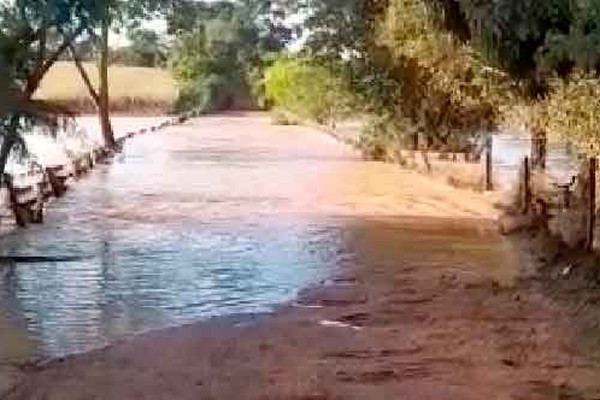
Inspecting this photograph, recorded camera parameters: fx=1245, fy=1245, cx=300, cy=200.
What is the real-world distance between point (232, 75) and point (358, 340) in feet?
278

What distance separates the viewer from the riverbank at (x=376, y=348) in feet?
31.1

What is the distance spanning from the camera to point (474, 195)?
26953 millimetres

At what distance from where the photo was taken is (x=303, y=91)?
60906mm

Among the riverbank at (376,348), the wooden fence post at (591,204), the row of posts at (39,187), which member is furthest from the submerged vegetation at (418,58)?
the row of posts at (39,187)

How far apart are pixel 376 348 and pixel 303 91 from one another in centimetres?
5039

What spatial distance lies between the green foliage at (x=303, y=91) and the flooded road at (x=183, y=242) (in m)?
8.88

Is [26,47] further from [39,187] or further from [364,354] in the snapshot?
[364,354]

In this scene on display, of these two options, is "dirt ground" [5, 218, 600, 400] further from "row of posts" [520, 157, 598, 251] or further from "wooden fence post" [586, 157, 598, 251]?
"row of posts" [520, 157, 598, 251]

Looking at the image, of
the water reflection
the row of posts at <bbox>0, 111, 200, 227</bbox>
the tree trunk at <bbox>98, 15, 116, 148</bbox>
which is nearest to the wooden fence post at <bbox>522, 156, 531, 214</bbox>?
the water reflection

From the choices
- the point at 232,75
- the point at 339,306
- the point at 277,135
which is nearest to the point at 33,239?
the point at 339,306

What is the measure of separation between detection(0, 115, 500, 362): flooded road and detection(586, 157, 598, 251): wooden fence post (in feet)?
10.9

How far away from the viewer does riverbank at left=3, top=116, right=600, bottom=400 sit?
373 inches

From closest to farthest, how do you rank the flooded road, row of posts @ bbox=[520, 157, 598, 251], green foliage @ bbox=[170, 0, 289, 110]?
the flooded road → row of posts @ bbox=[520, 157, 598, 251] → green foliage @ bbox=[170, 0, 289, 110]

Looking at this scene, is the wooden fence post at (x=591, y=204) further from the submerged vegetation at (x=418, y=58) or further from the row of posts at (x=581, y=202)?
the submerged vegetation at (x=418, y=58)
